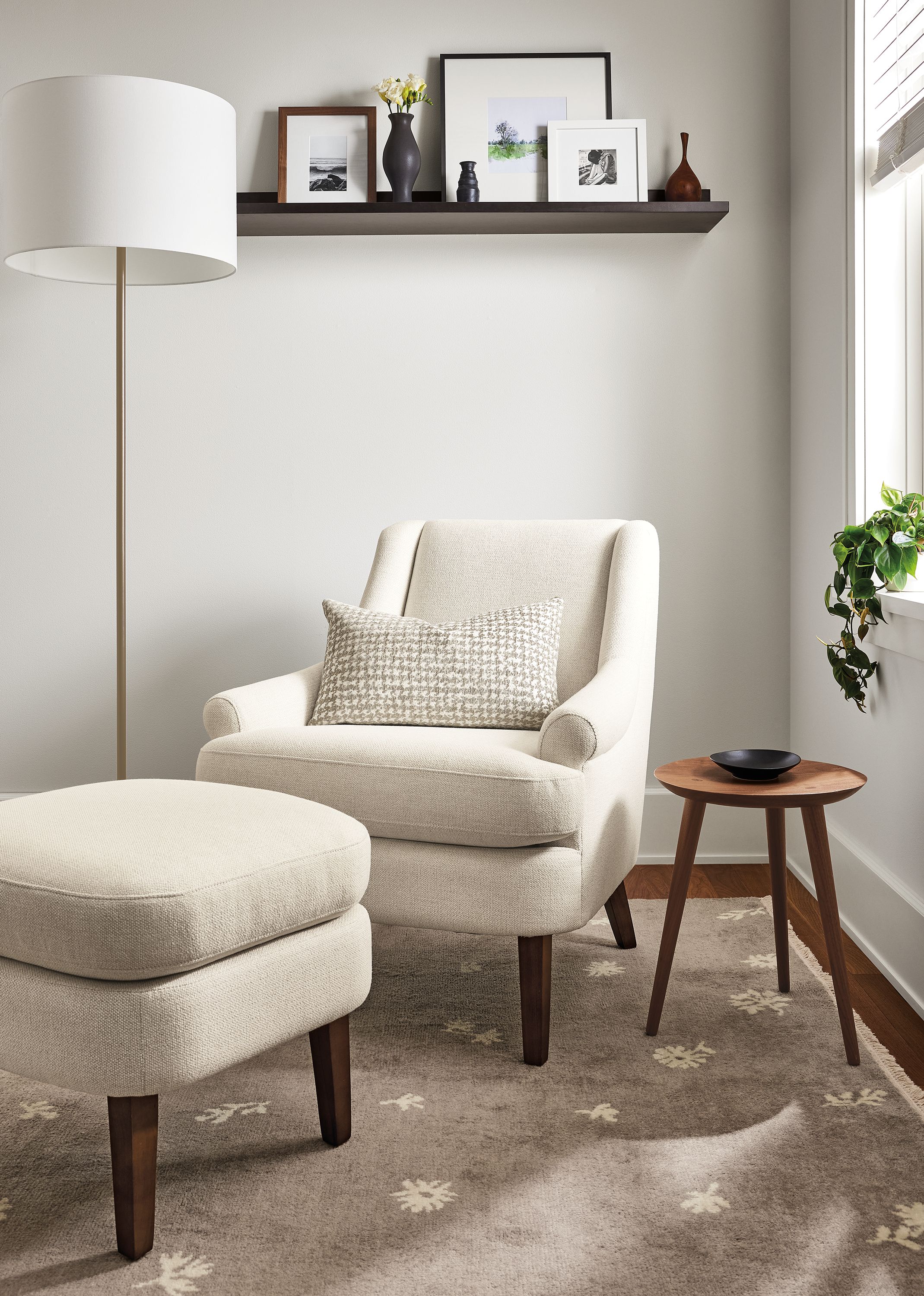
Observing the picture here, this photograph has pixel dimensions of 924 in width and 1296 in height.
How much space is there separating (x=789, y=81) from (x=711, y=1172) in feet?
8.99

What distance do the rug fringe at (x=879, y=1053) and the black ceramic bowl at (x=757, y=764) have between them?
376 mm

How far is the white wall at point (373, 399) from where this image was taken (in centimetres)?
294

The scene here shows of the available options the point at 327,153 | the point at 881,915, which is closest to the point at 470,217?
the point at 327,153

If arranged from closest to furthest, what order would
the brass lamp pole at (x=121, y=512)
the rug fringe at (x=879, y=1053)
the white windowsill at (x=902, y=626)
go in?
the rug fringe at (x=879, y=1053), the white windowsill at (x=902, y=626), the brass lamp pole at (x=121, y=512)

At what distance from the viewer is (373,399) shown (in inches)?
118

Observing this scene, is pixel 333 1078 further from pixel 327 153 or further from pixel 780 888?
pixel 327 153

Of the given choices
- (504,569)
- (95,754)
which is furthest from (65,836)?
(95,754)

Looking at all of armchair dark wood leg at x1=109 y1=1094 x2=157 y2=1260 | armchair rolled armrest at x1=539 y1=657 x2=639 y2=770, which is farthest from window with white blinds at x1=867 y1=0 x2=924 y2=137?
armchair dark wood leg at x1=109 y1=1094 x2=157 y2=1260

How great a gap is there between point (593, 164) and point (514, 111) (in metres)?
0.27

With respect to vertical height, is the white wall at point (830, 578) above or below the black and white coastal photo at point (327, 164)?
below

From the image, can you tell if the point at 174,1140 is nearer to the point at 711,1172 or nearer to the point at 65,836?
the point at 65,836

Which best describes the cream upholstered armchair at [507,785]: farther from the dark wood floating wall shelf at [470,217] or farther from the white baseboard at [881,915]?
the dark wood floating wall shelf at [470,217]

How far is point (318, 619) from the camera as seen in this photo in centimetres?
306

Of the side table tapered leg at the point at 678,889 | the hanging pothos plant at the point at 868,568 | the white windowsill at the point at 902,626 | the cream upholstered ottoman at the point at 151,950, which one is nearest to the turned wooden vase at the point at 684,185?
the hanging pothos plant at the point at 868,568
